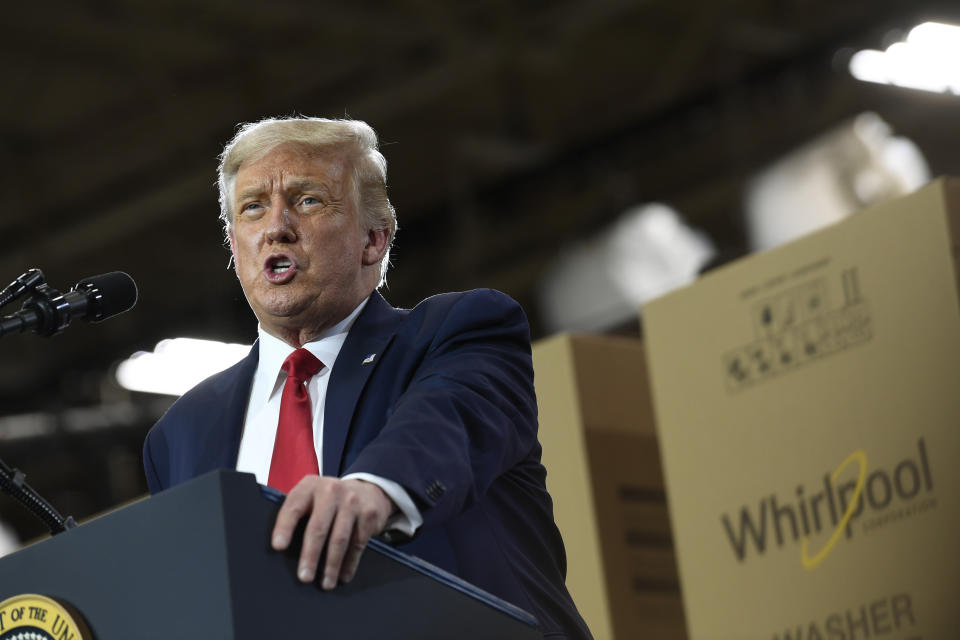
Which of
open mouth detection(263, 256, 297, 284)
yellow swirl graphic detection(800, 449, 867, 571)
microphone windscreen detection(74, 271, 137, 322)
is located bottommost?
yellow swirl graphic detection(800, 449, 867, 571)

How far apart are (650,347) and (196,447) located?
1.08 m

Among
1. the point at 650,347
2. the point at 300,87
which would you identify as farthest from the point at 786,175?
the point at 650,347

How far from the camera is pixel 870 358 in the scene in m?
2.11

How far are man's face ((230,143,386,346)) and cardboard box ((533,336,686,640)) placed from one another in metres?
0.94

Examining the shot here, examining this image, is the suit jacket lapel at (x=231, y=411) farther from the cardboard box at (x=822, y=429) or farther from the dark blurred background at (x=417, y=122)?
the dark blurred background at (x=417, y=122)

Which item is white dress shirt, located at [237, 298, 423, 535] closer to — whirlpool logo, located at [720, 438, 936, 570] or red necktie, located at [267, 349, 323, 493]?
red necktie, located at [267, 349, 323, 493]

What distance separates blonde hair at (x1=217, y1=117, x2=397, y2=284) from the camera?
1.73 metres

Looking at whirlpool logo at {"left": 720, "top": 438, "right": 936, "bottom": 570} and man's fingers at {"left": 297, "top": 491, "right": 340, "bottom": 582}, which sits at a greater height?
whirlpool logo at {"left": 720, "top": 438, "right": 936, "bottom": 570}

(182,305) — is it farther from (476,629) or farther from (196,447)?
(476,629)

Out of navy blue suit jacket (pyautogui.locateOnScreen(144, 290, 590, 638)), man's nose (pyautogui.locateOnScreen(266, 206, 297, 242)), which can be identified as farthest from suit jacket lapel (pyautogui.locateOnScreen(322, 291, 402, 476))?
man's nose (pyautogui.locateOnScreen(266, 206, 297, 242))

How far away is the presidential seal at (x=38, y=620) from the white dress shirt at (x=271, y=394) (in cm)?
38

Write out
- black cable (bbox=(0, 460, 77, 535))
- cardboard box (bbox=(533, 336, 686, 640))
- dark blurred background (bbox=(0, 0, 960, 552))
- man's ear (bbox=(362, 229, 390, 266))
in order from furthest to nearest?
dark blurred background (bbox=(0, 0, 960, 552)) < cardboard box (bbox=(533, 336, 686, 640)) < man's ear (bbox=(362, 229, 390, 266)) < black cable (bbox=(0, 460, 77, 535))

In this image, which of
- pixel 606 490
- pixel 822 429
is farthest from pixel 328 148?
pixel 606 490

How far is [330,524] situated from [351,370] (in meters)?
0.49
